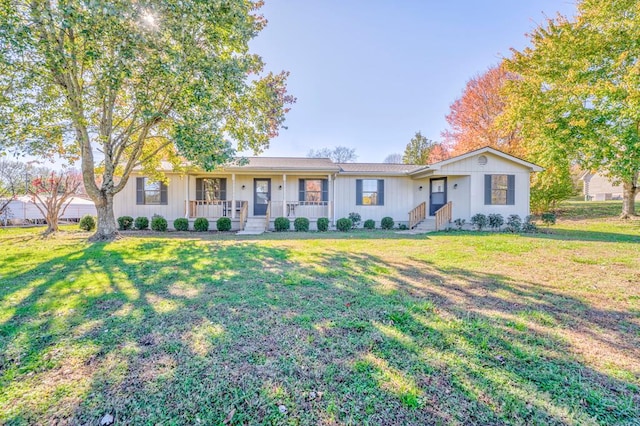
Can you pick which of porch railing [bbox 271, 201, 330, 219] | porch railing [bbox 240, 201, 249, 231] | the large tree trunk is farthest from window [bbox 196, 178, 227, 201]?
the large tree trunk

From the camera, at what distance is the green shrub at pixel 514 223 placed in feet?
41.5

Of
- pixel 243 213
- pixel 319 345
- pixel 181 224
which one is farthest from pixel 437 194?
pixel 319 345

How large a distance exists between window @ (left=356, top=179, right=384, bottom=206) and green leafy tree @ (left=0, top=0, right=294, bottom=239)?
6196 millimetres

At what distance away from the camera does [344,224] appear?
513 inches

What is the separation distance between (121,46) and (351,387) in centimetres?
863

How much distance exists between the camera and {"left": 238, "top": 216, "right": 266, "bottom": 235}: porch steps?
12.4m

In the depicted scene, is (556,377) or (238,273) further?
(238,273)

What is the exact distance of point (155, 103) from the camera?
8219 mm

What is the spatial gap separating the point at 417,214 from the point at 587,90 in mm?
9412

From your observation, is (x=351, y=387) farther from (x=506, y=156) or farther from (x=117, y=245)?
(x=506, y=156)

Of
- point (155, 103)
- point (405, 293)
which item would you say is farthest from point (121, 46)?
point (405, 293)

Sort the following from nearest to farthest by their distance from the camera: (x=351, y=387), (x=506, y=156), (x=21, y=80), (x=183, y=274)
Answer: (x=351, y=387) < (x=183, y=274) < (x=21, y=80) < (x=506, y=156)

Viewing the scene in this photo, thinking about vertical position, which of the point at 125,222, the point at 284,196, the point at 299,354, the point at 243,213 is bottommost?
the point at 299,354

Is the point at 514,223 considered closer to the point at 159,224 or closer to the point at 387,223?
the point at 387,223
